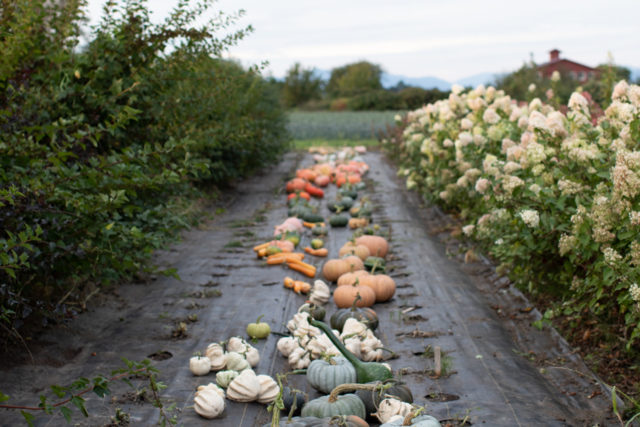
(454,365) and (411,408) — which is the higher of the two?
(411,408)

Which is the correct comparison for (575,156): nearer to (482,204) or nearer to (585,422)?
(585,422)

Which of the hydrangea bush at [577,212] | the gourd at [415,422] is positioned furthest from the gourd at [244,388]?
the hydrangea bush at [577,212]

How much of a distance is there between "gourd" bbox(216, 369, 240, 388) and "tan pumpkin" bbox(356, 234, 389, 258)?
388 cm

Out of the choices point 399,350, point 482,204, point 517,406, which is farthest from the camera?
point 482,204

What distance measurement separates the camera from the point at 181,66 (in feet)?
20.0

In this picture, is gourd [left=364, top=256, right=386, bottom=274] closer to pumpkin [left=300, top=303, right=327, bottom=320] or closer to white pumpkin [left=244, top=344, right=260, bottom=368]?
pumpkin [left=300, top=303, right=327, bottom=320]

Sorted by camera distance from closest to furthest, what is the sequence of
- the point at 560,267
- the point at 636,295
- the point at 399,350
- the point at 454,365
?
the point at 636,295 → the point at 454,365 → the point at 399,350 → the point at 560,267

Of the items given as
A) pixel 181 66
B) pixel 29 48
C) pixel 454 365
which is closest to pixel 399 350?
pixel 454 365

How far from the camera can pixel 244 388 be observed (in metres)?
3.94

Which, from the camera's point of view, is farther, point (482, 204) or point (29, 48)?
point (482, 204)

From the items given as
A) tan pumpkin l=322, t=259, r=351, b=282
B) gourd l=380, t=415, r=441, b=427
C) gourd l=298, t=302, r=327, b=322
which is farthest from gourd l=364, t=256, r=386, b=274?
gourd l=380, t=415, r=441, b=427

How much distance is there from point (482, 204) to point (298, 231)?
285 cm

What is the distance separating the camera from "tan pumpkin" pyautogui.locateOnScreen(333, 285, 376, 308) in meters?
5.86

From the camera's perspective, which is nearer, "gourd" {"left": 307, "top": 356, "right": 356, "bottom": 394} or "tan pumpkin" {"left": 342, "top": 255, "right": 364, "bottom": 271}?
"gourd" {"left": 307, "top": 356, "right": 356, "bottom": 394}
